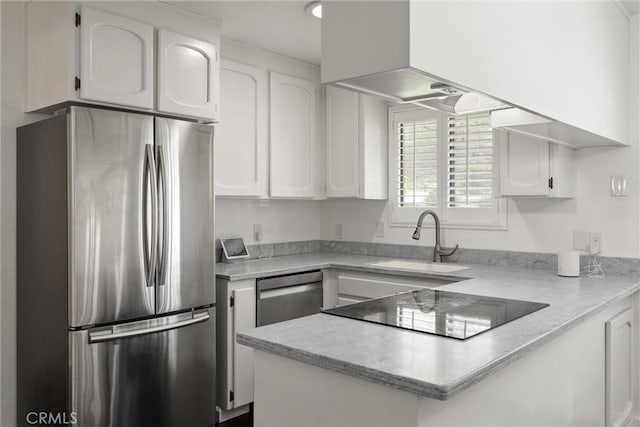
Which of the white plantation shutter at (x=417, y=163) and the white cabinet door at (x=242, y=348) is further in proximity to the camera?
the white plantation shutter at (x=417, y=163)

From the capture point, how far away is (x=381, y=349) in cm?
140

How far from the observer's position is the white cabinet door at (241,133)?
10.6ft

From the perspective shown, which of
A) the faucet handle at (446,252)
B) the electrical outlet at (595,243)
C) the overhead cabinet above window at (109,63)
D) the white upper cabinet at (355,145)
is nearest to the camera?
the overhead cabinet above window at (109,63)

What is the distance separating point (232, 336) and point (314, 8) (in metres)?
1.94

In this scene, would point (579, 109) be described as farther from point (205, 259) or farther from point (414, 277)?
point (205, 259)

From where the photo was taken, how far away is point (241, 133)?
132 inches

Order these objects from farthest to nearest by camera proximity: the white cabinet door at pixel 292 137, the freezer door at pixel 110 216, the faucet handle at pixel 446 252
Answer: the white cabinet door at pixel 292 137 < the faucet handle at pixel 446 252 < the freezer door at pixel 110 216

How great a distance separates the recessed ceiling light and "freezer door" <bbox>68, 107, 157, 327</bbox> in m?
1.09

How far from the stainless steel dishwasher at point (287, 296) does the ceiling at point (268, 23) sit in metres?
1.58

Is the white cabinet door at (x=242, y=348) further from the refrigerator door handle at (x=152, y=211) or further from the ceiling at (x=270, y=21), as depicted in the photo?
the ceiling at (x=270, y=21)

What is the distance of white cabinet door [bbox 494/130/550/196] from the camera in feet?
9.15

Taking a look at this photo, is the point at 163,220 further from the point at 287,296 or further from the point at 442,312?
the point at 442,312

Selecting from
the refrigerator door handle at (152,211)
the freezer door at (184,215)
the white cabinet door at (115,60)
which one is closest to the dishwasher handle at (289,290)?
the freezer door at (184,215)

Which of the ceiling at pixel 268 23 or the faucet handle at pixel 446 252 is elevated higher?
the ceiling at pixel 268 23
